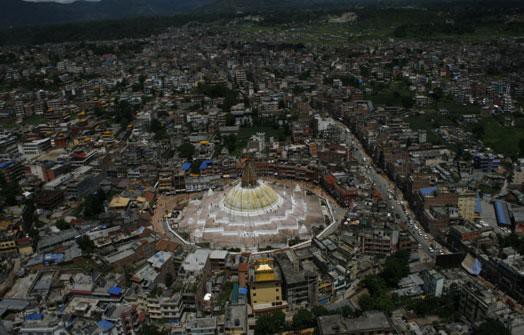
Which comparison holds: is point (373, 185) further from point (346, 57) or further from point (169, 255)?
point (346, 57)

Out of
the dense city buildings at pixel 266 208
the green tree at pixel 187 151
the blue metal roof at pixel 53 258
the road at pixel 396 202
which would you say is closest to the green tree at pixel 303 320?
the dense city buildings at pixel 266 208

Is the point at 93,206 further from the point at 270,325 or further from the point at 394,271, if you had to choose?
the point at 394,271

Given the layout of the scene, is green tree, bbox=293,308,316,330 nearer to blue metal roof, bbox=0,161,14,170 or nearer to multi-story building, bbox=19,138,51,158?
blue metal roof, bbox=0,161,14,170

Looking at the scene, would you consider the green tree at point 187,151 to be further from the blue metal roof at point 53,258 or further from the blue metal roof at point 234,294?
the blue metal roof at point 234,294

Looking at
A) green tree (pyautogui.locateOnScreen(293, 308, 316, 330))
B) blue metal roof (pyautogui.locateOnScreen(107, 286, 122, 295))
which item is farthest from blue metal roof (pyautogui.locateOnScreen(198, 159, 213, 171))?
green tree (pyautogui.locateOnScreen(293, 308, 316, 330))

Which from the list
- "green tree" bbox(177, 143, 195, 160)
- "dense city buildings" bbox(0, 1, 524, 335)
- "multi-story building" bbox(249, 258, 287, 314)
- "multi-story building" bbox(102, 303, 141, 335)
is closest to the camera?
"multi-story building" bbox(102, 303, 141, 335)
